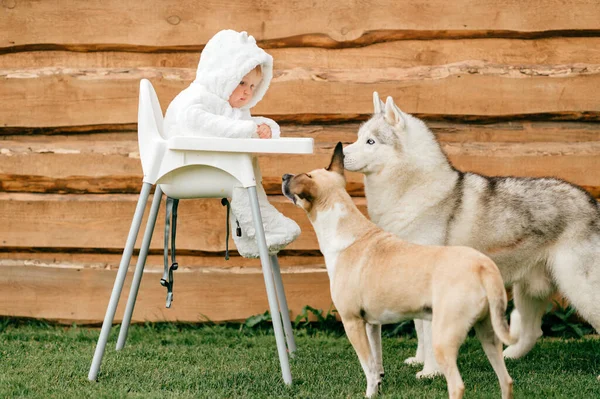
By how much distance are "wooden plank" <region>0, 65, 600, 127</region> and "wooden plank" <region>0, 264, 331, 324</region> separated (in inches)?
45.4

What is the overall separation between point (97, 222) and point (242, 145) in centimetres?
229

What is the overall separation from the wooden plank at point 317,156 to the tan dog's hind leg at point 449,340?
2.34 meters

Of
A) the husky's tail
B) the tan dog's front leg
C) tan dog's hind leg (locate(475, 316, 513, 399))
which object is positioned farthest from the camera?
the tan dog's front leg

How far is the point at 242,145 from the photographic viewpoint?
381cm

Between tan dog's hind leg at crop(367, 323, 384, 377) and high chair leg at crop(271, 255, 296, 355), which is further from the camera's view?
high chair leg at crop(271, 255, 296, 355)

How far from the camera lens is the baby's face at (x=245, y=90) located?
13.7ft

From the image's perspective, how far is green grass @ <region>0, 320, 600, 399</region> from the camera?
3932mm

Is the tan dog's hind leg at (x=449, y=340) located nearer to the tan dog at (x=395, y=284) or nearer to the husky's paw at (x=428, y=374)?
the tan dog at (x=395, y=284)

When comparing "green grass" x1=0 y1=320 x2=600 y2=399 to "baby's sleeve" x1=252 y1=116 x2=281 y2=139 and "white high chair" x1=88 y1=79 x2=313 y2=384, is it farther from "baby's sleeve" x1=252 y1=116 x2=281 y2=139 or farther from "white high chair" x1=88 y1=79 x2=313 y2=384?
"baby's sleeve" x1=252 y1=116 x2=281 y2=139

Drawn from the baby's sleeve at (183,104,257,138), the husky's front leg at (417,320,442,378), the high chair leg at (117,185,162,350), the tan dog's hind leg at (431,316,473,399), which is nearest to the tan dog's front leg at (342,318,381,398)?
the tan dog's hind leg at (431,316,473,399)

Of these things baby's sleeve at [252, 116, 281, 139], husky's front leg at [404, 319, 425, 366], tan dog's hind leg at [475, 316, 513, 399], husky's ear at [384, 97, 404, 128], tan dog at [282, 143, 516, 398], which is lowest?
husky's front leg at [404, 319, 425, 366]

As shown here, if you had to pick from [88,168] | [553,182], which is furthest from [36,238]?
[553,182]

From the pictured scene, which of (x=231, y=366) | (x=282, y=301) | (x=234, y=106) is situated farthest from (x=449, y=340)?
(x=234, y=106)

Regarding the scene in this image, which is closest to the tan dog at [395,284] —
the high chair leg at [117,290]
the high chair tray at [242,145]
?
the high chair tray at [242,145]
